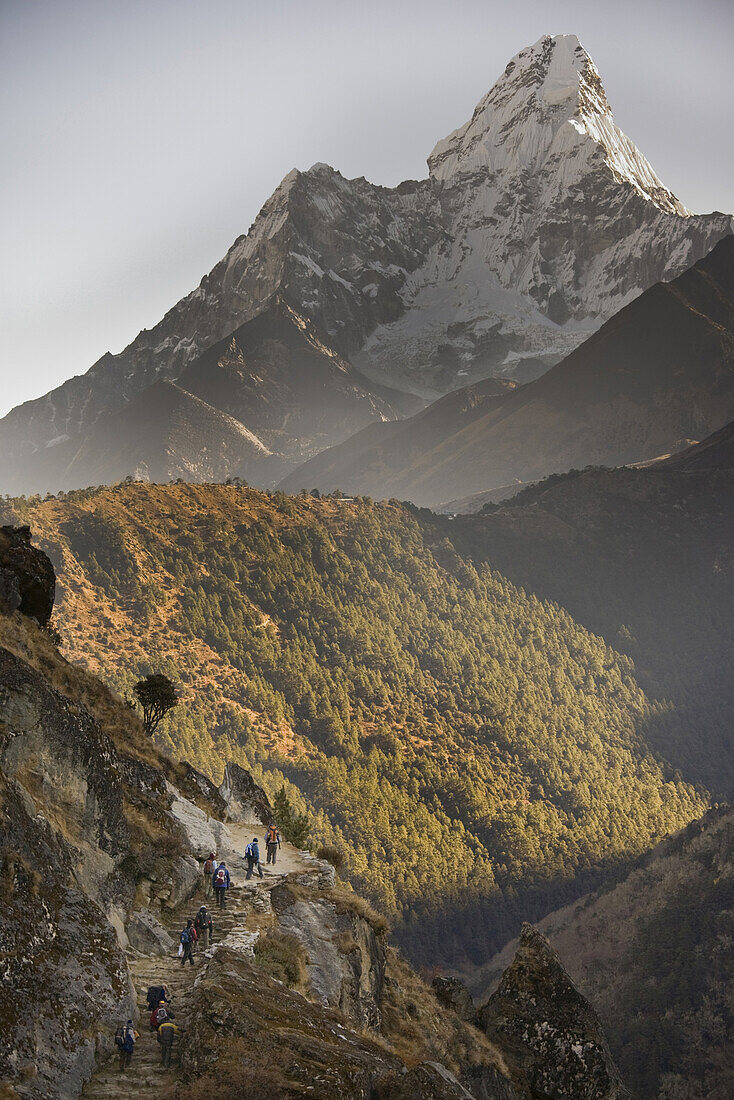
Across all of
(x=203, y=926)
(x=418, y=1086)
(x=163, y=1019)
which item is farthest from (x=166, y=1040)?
(x=203, y=926)

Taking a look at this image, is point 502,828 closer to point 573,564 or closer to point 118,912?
point 573,564

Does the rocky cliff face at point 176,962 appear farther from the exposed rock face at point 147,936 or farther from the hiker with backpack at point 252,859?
the hiker with backpack at point 252,859

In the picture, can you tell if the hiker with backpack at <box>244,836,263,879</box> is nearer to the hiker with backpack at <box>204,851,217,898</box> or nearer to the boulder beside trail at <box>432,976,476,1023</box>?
the hiker with backpack at <box>204,851,217,898</box>

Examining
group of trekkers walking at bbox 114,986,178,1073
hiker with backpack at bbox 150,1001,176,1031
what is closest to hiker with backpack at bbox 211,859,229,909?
group of trekkers walking at bbox 114,986,178,1073

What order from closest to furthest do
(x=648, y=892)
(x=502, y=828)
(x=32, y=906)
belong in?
(x=32, y=906)
(x=648, y=892)
(x=502, y=828)

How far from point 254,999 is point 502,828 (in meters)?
109

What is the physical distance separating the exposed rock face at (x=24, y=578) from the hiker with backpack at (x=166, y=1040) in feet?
52.9

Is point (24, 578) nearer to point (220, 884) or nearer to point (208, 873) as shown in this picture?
point (208, 873)

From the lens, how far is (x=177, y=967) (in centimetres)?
1902

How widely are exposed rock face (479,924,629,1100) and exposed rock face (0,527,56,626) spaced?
2417 centimetres

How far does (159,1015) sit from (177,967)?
11.5ft

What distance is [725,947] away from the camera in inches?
3445

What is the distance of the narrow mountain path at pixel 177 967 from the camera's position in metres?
14.2

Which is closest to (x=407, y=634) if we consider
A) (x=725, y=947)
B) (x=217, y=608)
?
(x=217, y=608)
